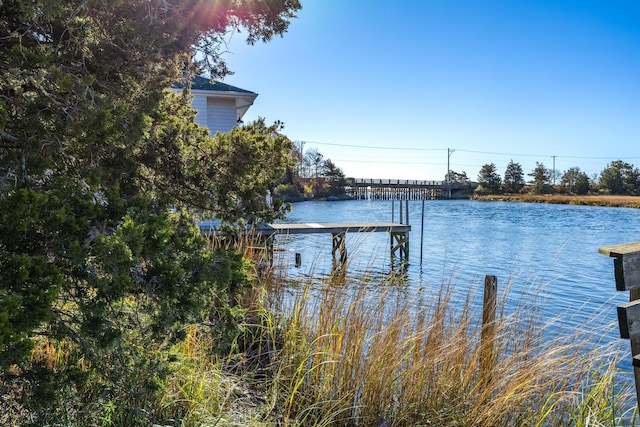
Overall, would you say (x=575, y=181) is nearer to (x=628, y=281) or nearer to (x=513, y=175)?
(x=513, y=175)

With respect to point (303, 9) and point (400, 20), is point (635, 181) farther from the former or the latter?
point (303, 9)

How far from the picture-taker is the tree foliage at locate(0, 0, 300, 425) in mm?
1979

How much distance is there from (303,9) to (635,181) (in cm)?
7746

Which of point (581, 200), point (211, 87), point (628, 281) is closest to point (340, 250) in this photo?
point (628, 281)

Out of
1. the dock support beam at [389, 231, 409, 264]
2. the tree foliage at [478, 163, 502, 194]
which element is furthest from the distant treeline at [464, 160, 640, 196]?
the dock support beam at [389, 231, 409, 264]

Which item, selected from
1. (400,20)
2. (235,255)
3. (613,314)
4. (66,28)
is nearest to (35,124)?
(66,28)

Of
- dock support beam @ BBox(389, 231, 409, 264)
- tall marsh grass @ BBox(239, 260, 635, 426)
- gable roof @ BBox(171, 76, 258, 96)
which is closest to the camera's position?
tall marsh grass @ BBox(239, 260, 635, 426)

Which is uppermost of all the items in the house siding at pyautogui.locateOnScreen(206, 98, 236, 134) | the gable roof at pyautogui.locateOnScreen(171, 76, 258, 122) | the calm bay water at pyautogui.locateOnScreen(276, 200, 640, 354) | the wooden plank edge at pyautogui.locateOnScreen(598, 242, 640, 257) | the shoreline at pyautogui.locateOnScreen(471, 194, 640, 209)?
the gable roof at pyautogui.locateOnScreen(171, 76, 258, 122)

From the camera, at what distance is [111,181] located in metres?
2.88

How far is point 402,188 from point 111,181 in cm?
7389

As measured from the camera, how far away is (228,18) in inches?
127

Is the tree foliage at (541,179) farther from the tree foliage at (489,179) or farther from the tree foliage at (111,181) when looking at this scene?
the tree foliage at (111,181)

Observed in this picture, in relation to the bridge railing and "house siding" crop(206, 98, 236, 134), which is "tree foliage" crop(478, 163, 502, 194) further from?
"house siding" crop(206, 98, 236, 134)

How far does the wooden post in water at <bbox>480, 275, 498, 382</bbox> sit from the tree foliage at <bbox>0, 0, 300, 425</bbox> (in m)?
1.73
